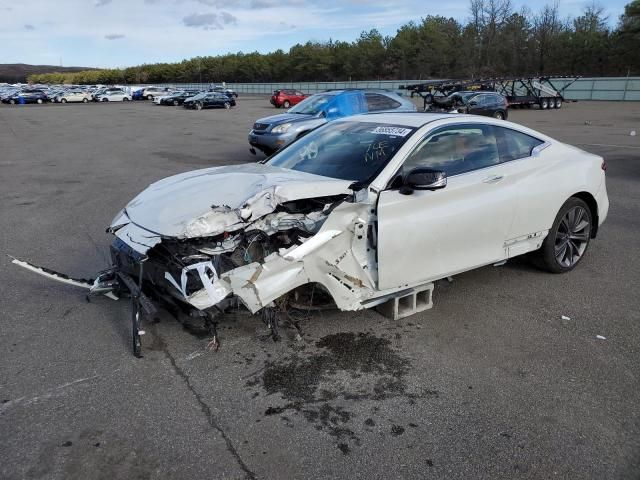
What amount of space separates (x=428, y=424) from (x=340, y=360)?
2.84 ft

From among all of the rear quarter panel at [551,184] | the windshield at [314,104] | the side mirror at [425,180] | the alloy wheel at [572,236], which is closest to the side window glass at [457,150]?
the side mirror at [425,180]

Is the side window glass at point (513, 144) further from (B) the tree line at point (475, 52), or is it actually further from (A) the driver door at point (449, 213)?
(B) the tree line at point (475, 52)

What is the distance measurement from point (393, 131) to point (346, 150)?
43 centimetres

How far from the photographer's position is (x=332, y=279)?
379cm

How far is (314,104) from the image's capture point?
1377 cm

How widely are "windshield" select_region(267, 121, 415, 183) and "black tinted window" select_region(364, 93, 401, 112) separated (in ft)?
28.4

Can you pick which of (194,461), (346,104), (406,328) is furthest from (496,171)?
(346,104)

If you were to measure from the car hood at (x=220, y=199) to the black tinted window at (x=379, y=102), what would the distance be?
958cm

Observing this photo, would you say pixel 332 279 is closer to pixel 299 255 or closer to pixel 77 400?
pixel 299 255

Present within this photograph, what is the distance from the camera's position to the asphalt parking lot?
9.04 feet

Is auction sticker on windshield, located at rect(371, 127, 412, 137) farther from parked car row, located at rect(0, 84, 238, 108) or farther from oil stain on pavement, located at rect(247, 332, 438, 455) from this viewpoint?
parked car row, located at rect(0, 84, 238, 108)

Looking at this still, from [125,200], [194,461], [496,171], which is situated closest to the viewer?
[194,461]

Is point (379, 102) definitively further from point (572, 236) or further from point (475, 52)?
point (475, 52)

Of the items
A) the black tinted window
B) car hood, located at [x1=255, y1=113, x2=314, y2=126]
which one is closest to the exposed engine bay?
car hood, located at [x1=255, y1=113, x2=314, y2=126]
